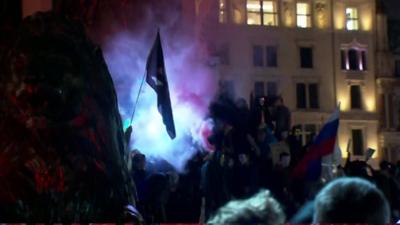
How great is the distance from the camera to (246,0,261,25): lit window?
3369 centimetres

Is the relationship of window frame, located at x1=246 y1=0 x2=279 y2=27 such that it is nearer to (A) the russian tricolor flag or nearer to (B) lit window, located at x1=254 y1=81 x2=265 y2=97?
(B) lit window, located at x1=254 y1=81 x2=265 y2=97

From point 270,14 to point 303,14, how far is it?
1605 millimetres

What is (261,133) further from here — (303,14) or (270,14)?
(303,14)

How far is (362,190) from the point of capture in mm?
2938

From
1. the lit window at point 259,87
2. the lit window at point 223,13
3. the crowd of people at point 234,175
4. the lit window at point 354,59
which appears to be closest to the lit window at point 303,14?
the lit window at point 354,59

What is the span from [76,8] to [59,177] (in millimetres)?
4148

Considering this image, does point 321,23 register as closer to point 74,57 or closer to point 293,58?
point 293,58

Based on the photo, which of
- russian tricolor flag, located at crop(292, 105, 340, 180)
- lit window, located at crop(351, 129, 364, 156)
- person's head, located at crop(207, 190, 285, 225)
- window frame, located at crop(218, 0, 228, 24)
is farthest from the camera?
lit window, located at crop(351, 129, 364, 156)

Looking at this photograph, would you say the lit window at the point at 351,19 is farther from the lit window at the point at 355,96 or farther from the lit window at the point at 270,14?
the lit window at the point at 270,14

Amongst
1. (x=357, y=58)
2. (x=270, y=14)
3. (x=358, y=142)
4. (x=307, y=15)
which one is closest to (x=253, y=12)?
(x=270, y=14)

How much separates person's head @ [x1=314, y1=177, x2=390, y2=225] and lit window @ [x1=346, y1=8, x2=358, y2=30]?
33570mm

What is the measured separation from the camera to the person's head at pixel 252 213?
2.84 meters

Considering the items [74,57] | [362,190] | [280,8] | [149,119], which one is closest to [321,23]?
[280,8]

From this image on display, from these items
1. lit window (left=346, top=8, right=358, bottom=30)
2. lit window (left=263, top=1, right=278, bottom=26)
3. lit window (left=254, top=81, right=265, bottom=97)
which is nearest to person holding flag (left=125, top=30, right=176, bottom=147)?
lit window (left=254, top=81, right=265, bottom=97)
